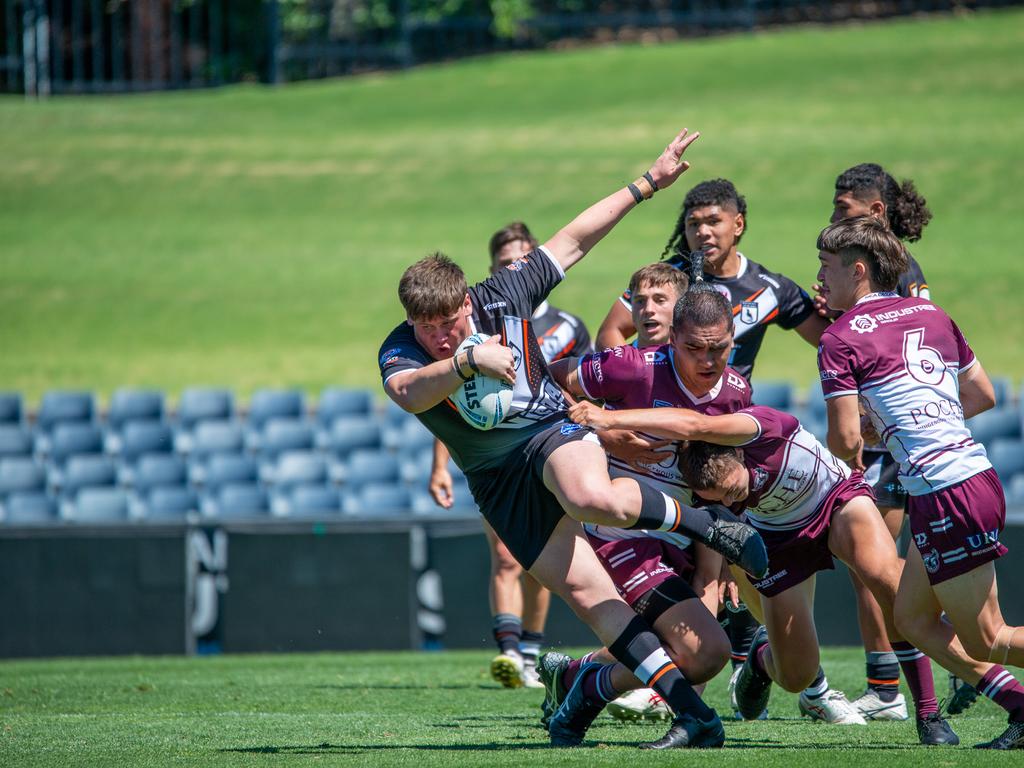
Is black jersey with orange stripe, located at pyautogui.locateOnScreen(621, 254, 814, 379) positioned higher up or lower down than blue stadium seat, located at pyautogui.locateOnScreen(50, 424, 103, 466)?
higher up

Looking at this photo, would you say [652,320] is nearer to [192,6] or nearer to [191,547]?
[191,547]

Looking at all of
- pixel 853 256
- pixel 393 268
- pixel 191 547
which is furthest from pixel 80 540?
pixel 393 268

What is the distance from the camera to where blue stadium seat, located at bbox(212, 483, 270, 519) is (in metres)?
12.9

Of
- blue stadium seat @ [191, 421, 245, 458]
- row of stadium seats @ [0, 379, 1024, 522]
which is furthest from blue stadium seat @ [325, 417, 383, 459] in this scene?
blue stadium seat @ [191, 421, 245, 458]

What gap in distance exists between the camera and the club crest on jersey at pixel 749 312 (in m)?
6.54

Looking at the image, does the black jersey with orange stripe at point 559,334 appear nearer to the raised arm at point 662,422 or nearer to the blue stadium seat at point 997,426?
the raised arm at point 662,422

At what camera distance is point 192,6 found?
38.9 m

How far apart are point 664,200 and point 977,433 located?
1555 centimetres

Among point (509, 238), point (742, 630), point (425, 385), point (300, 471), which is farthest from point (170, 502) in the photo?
point (425, 385)

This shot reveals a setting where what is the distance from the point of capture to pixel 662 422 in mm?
4988

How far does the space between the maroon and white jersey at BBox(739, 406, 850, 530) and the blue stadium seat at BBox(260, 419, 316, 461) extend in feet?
31.4

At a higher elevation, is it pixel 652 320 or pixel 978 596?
pixel 652 320

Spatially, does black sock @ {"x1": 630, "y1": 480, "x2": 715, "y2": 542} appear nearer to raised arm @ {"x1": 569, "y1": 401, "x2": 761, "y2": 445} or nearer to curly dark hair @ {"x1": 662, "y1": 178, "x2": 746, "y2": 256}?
raised arm @ {"x1": 569, "y1": 401, "x2": 761, "y2": 445}

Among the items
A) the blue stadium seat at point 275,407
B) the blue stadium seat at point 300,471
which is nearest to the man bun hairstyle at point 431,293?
the blue stadium seat at point 300,471
